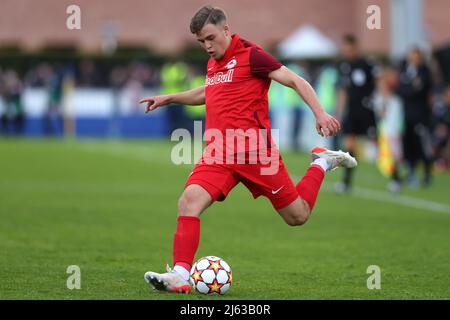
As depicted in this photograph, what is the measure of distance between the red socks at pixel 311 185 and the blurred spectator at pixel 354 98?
846 centimetres

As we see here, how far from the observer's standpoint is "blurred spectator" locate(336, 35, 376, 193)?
1727 centimetres

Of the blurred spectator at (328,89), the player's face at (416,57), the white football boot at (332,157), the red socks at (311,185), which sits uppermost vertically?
the blurred spectator at (328,89)

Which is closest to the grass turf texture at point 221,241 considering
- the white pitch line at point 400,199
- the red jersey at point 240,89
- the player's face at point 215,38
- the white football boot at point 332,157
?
the white pitch line at point 400,199

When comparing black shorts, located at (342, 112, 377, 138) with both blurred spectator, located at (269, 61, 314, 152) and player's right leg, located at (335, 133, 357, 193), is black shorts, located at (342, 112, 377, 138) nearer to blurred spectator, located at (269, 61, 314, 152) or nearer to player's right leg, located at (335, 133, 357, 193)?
player's right leg, located at (335, 133, 357, 193)

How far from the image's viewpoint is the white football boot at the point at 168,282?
749cm

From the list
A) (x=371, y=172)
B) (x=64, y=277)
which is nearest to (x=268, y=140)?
(x=64, y=277)

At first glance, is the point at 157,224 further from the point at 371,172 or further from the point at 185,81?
the point at 185,81

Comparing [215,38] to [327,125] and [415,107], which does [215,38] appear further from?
[415,107]

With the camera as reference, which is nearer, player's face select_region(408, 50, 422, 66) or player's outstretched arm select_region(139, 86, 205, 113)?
player's outstretched arm select_region(139, 86, 205, 113)

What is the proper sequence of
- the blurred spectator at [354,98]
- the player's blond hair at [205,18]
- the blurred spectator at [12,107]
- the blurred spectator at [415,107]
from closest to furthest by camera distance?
the player's blond hair at [205,18], the blurred spectator at [354,98], the blurred spectator at [415,107], the blurred spectator at [12,107]

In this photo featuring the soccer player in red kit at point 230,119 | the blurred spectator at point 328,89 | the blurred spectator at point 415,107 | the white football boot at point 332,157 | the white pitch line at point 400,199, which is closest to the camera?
the soccer player in red kit at point 230,119

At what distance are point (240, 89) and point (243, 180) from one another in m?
0.69

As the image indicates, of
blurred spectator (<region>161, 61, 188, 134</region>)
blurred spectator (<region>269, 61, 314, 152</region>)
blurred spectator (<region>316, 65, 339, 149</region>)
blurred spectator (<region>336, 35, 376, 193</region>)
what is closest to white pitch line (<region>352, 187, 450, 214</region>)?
blurred spectator (<region>336, 35, 376, 193</region>)

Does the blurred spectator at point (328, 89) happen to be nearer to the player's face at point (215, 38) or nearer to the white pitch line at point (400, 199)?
the white pitch line at point (400, 199)
